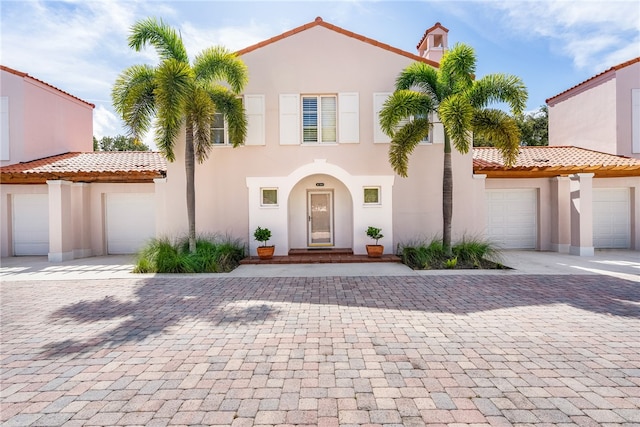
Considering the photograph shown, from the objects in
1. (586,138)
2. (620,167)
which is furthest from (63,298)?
(586,138)

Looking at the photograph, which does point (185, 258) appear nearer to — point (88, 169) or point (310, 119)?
point (310, 119)

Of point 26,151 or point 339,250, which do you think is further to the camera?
point 26,151

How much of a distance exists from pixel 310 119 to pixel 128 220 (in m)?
9.24

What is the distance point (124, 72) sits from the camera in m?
9.98

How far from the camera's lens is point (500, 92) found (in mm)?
Answer: 9789

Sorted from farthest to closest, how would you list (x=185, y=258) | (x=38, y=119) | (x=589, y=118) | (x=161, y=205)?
(x=589, y=118) < (x=38, y=119) < (x=161, y=205) < (x=185, y=258)

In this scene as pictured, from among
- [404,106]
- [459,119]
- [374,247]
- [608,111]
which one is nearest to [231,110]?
[404,106]

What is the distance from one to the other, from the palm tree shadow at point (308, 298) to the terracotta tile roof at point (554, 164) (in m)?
5.34

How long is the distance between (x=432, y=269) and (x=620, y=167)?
9067 mm

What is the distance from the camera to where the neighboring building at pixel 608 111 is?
1400cm

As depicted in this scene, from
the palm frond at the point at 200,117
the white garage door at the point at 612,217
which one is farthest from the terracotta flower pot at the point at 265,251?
the white garage door at the point at 612,217

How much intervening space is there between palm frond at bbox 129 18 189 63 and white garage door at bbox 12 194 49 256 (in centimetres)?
864

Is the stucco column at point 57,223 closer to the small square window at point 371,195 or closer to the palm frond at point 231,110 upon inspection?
the palm frond at point 231,110

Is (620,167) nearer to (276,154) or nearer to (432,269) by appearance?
(432,269)
